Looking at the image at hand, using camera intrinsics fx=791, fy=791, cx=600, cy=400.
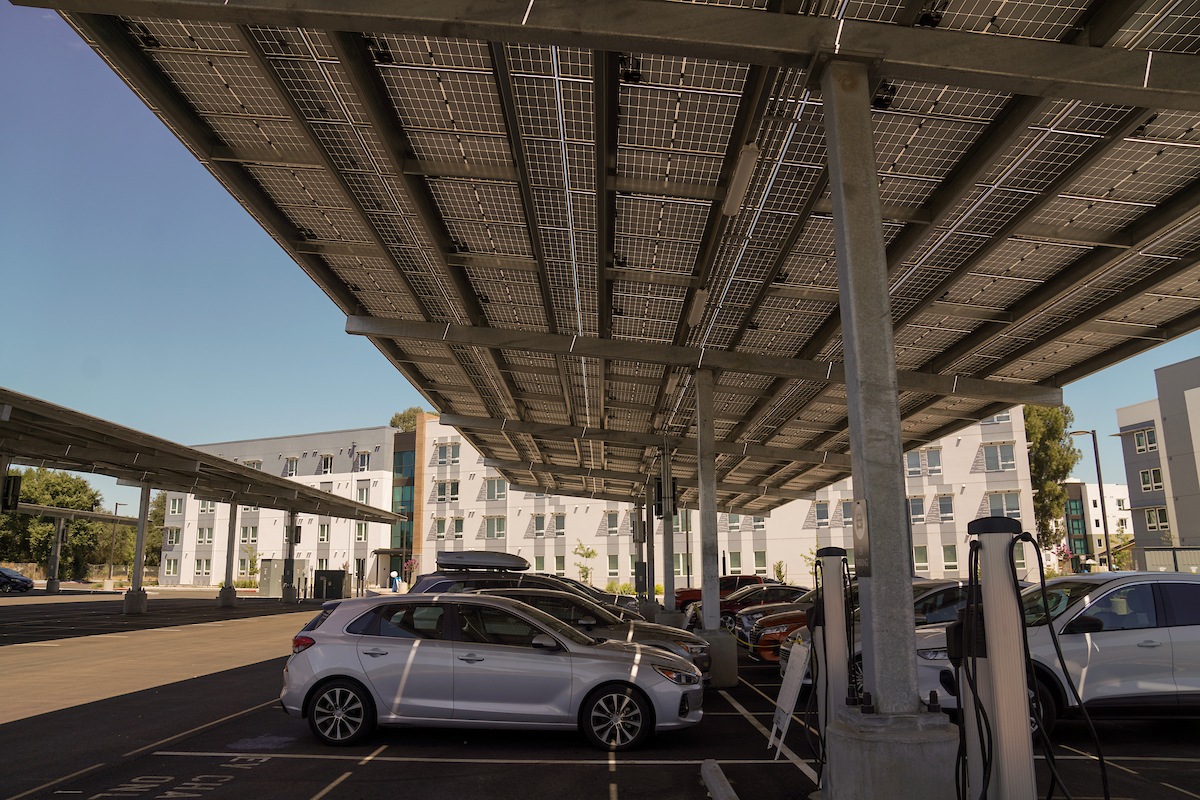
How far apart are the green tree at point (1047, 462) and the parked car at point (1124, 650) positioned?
2079 inches

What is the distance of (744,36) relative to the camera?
668 cm

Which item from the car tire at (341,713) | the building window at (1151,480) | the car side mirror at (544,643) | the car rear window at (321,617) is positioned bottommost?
the car tire at (341,713)

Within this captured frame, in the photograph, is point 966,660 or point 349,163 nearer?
point 966,660

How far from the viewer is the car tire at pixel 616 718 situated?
830cm

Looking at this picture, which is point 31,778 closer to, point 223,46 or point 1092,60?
point 223,46

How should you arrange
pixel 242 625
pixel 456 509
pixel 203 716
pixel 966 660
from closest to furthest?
pixel 966 660, pixel 203 716, pixel 242 625, pixel 456 509

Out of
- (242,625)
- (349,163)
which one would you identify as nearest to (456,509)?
(242,625)

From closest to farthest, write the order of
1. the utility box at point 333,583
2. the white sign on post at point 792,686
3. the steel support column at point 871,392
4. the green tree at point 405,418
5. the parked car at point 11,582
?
1. the steel support column at point 871,392
2. the white sign on post at point 792,686
3. the utility box at point 333,583
4. the parked car at point 11,582
5. the green tree at point 405,418

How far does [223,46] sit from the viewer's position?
8430 mm

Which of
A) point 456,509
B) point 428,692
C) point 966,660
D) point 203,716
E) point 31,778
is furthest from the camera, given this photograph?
A: point 456,509

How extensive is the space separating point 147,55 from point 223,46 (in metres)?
0.99

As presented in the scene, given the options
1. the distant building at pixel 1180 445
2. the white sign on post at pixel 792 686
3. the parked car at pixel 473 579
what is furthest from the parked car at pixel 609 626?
the distant building at pixel 1180 445

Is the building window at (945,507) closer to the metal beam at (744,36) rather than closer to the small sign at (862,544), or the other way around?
the metal beam at (744,36)

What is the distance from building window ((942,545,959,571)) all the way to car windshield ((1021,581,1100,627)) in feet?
145
